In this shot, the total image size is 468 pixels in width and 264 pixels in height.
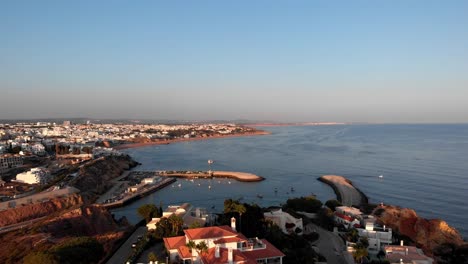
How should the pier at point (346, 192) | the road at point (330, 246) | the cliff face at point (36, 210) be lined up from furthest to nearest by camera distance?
the pier at point (346, 192) → the cliff face at point (36, 210) → the road at point (330, 246)

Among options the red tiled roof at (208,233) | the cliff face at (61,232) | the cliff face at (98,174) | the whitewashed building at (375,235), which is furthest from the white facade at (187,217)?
the cliff face at (98,174)

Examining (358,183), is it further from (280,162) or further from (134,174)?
(134,174)

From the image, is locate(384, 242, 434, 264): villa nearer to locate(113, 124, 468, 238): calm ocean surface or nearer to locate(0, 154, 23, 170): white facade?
locate(113, 124, 468, 238): calm ocean surface

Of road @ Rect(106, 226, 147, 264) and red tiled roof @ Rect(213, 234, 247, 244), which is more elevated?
red tiled roof @ Rect(213, 234, 247, 244)

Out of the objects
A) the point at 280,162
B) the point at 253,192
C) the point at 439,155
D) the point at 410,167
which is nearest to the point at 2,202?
the point at 253,192

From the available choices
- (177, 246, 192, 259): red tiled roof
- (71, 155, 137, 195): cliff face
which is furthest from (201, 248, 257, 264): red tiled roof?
(71, 155, 137, 195): cliff face

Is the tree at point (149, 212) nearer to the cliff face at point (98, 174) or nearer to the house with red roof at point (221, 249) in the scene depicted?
the house with red roof at point (221, 249)

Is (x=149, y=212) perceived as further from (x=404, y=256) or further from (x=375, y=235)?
(x=404, y=256)
